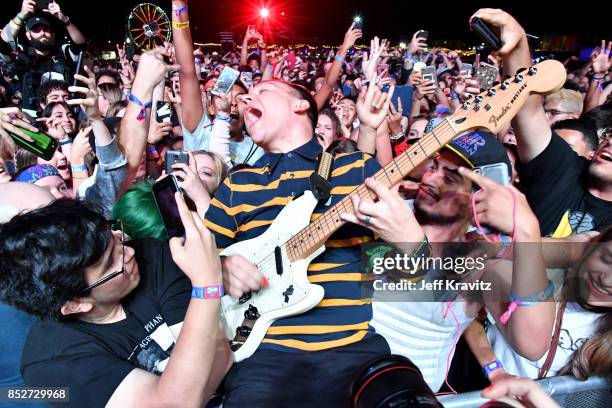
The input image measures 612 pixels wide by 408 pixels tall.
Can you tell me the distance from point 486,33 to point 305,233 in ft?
3.72

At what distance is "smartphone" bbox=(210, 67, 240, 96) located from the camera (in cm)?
352

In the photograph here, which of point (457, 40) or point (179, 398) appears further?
point (457, 40)

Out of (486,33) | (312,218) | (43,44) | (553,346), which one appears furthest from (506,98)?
(43,44)

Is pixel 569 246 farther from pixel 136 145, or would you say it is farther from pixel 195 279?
pixel 136 145

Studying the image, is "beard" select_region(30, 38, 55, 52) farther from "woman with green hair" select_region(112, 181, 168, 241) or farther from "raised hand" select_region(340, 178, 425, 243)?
"raised hand" select_region(340, 178, 425, 243)

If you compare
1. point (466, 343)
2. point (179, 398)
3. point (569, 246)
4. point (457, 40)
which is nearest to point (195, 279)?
point (179, 398)

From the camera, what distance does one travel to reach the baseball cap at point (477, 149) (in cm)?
167

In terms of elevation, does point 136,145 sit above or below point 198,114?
below

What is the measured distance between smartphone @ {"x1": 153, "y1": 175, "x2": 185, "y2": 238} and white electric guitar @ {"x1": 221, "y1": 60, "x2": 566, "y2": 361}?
41 cm

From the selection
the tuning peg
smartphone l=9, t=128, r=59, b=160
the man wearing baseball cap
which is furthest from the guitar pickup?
the man wearing baseball cap

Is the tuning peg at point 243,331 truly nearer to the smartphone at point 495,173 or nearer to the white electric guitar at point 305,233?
the white electric guitar at point 305,233

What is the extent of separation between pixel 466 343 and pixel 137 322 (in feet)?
5.25

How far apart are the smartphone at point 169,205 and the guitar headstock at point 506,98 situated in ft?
3.73

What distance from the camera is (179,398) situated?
136 centimetres
